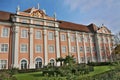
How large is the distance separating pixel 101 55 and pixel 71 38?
526 inches

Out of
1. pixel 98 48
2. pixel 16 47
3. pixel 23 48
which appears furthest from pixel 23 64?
pixel 98 48

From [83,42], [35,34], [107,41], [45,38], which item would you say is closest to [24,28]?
[35,34]

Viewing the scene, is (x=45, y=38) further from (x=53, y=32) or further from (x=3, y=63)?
(x=3, y=63)

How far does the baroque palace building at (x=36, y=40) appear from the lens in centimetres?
2967

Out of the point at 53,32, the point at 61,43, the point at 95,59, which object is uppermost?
the point at 53,32

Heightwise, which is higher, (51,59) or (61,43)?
(61,43)

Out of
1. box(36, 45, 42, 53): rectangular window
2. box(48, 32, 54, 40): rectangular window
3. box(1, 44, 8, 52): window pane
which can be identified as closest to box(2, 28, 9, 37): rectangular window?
box(1, 44, 8, 52): window pane

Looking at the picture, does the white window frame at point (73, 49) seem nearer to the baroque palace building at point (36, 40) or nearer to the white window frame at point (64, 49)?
the baroque palace building at point (36, 40)

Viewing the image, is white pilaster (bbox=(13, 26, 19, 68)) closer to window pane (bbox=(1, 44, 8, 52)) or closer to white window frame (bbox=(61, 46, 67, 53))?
window pane (bbox=(1, 44, 8, 52))

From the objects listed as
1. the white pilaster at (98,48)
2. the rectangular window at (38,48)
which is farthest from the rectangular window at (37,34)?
the white pilaster at (98,48)

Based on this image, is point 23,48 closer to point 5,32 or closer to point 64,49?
point 5,32

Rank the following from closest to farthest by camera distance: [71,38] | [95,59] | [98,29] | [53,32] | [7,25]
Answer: [7,25], [53,32], [71,38], [95,59], [98,29]

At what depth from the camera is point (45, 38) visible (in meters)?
34.4

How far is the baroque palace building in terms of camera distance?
97.3ft
